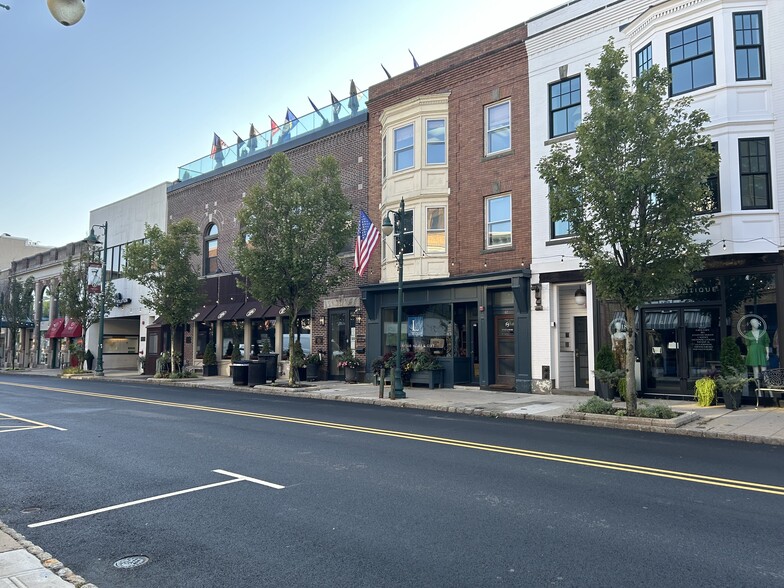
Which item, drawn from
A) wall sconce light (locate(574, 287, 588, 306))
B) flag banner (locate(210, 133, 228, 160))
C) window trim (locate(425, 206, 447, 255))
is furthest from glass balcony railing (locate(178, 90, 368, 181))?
wall sconce light (locate(574, 287, 588, 306))

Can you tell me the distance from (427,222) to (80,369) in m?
24.8

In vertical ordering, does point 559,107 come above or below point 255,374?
above

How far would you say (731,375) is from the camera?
13.9 meters

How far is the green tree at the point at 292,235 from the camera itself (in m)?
20.7

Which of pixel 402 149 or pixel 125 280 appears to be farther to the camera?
pixel 125 280

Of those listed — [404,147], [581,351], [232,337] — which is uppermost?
[404,147]

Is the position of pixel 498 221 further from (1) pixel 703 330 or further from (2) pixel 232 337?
(2) pixel 232 337

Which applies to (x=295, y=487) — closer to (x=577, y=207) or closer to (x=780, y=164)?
(x=577, y=207)

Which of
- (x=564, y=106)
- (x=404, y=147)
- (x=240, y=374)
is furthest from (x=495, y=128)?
(x=240, y=374)

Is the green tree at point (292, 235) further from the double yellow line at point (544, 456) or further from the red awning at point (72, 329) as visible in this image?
the red awning at point (72, 329)

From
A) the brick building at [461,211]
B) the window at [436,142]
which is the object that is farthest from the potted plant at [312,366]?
the window at [436,142]

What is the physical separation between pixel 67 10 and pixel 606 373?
14.1 meters

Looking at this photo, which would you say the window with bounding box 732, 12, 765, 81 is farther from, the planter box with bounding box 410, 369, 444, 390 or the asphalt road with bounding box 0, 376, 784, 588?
the planter box with bounding box 410, 369, 444, 390

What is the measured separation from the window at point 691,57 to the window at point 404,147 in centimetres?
921
